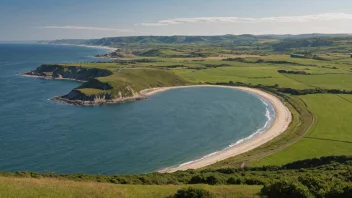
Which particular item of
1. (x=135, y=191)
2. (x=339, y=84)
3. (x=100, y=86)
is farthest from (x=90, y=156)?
(x=339, y=84)

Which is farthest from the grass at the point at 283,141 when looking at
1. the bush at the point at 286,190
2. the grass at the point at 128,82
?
the grass at the point at 128,82

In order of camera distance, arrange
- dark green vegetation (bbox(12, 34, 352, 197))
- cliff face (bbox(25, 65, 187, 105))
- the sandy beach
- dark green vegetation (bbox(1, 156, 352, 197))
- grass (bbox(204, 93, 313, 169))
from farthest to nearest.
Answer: cliff face (bbox(25, 65, 187, 105)) → the sandy beach → grass (bbox(204, 93, 313, 169)) → dark green vegetation (bbox(12, 34, 352, 197)) → dark green vegetation (bbox(1, 156, 352, 197))

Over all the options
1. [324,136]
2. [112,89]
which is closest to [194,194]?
[324,136]

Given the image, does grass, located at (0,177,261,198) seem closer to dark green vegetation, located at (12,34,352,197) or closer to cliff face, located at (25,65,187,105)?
dark green vegetation, located at (12,34,352,197)

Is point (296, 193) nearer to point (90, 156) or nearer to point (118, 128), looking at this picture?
point (90, 156)

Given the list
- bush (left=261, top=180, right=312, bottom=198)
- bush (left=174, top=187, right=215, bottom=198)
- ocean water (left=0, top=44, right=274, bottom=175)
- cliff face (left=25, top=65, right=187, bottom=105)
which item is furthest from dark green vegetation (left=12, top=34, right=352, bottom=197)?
ocean water (left=0, top=44, right=274, bottom=175)

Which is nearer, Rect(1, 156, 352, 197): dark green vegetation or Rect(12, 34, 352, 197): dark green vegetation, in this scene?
Rect(1, 156, 352, 197): dark green vegetation

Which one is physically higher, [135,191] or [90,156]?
[135,191]
